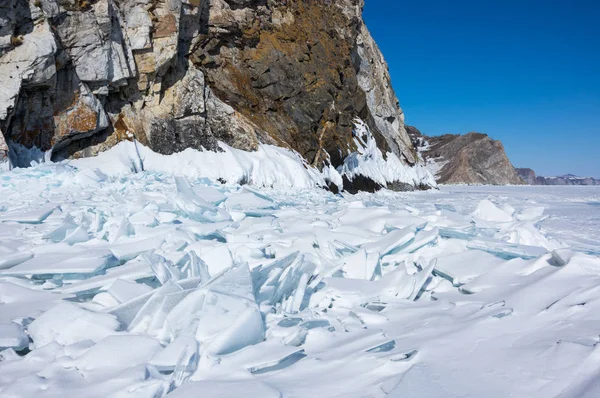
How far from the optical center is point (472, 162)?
56.6 meters

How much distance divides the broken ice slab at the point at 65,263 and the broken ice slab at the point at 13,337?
917mm

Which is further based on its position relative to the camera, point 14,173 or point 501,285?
point 14,173

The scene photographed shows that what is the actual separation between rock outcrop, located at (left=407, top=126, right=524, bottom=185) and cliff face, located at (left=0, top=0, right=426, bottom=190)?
3783 cm

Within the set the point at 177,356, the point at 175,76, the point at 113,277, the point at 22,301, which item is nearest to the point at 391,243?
the point at 177,356

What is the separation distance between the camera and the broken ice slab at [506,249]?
3.46 meters

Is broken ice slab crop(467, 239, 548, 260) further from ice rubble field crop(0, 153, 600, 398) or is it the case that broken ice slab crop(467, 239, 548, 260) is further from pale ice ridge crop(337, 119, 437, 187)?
pale ice ridge crop(337, 119, 437, 187)

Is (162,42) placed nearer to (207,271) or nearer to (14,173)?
(14,173)

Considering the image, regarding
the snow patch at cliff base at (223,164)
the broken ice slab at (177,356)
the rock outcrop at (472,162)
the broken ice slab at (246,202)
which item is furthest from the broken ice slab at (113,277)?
the rock outcrop at (472,162)

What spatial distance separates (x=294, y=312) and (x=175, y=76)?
14497 millimetres

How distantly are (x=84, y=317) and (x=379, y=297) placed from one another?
6.60 feet

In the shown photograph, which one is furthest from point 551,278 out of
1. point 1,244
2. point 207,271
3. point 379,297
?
point 1,244

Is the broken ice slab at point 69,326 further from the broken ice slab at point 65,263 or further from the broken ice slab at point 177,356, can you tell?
the broken ice slab at point 65,263

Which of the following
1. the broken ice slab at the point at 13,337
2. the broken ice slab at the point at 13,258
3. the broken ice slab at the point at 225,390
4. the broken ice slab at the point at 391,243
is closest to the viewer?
the broken ice slab at the point at 225,390

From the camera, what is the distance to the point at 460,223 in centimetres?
459
